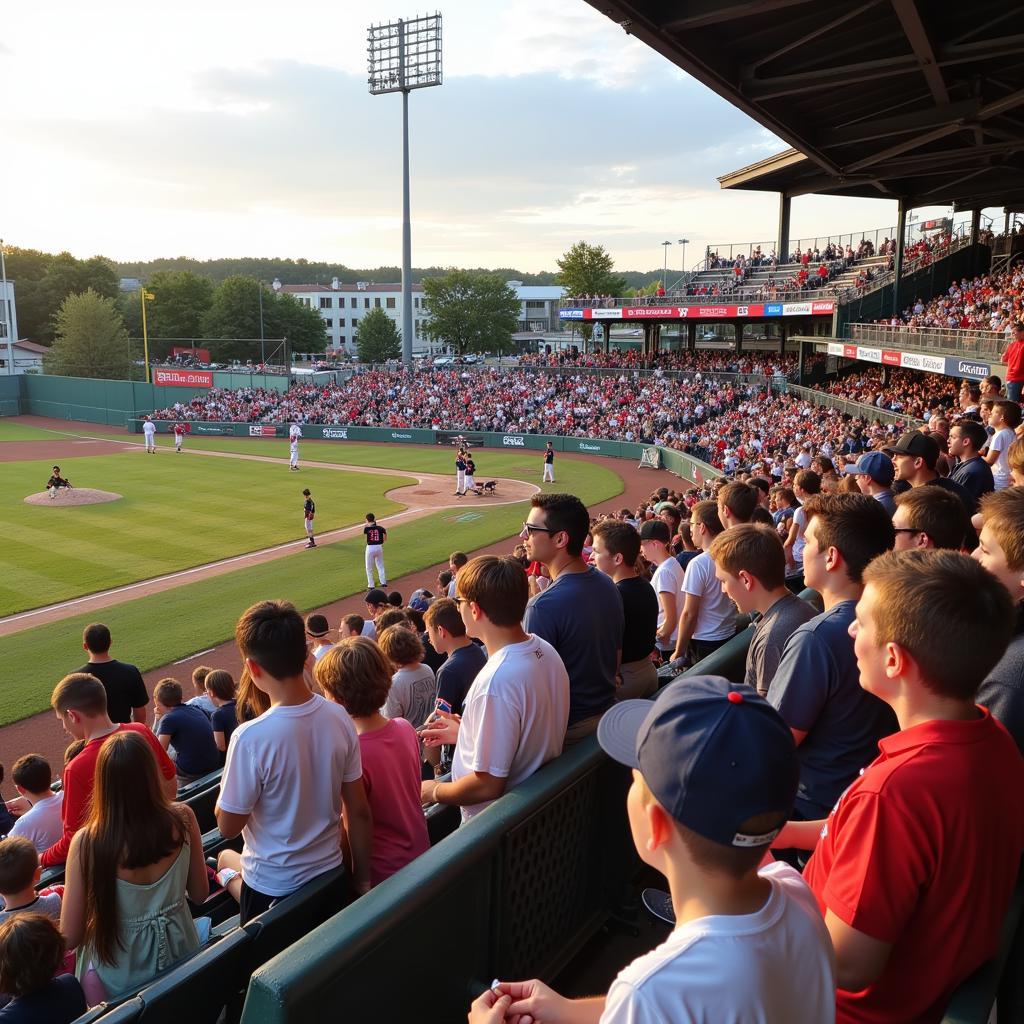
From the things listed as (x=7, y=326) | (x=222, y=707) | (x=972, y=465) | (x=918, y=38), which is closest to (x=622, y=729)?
(x=222, y=707)

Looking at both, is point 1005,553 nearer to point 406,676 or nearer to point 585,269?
point 406,676

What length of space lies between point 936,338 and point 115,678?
24.8 metres

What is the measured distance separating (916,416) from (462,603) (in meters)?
23.6

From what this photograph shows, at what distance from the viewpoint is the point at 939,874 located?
2082mm

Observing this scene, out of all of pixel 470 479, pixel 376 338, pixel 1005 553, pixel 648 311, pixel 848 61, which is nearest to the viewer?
pixel 1005 553

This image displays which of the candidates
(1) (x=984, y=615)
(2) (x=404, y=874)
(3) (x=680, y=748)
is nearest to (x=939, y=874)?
(1) (x=984, y=615)

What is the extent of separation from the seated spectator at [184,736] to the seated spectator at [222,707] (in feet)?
0.33

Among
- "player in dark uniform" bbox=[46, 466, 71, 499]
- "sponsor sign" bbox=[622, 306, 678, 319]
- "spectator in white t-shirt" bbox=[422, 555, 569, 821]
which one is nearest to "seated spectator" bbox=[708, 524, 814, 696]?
"spectator in white t-shirt" bbox=[422, 555, 569, 821]

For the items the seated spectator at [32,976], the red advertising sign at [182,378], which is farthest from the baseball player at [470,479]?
the red advertising sign at [182,378]

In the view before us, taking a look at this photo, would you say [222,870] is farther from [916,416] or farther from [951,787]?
[916,416]

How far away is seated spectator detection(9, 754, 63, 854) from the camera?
224 inches

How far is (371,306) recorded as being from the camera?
A: 142 meters

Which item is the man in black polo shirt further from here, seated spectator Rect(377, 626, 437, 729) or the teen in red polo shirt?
the teen in red polo shirt

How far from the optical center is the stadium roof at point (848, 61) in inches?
414
